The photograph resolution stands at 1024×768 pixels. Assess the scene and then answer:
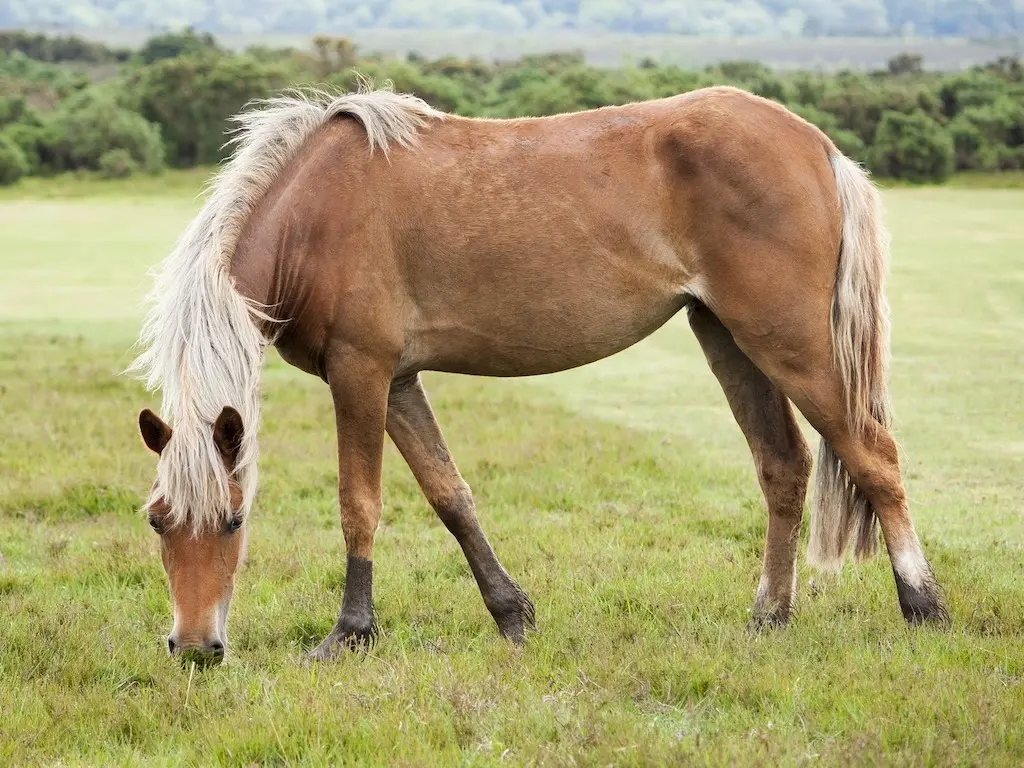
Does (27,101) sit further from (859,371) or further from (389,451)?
(859,371)

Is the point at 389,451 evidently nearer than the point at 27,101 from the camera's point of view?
Yes

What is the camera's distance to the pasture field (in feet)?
11.9

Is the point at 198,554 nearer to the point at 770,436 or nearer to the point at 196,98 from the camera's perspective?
the point at 770,436

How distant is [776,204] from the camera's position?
471 centimetres

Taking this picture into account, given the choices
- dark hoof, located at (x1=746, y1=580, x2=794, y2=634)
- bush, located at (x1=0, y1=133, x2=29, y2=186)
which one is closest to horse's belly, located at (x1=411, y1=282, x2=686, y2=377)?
dark hoof, located at (x1=746, y1=580, x2=794, y2=634)

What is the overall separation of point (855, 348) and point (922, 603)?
1062 mm

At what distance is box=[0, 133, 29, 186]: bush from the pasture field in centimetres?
3570

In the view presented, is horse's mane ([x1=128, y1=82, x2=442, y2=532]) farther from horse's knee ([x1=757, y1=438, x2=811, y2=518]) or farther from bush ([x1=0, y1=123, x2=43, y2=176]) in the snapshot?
bush ([x1=0, y1=123, x2=43, y2=176])

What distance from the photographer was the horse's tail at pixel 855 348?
478 centimetres

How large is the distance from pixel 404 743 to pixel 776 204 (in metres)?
2.57

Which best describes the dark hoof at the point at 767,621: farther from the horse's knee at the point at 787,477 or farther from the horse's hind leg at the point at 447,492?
the horse's hind leg at the point at 447,492

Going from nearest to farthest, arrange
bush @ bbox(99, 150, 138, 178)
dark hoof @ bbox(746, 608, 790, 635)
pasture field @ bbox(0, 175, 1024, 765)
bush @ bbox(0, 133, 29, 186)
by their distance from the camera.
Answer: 1. pasture field @ bbox(0, 175, 1024, 765)
2. dark hoof @ bbox(746, 608, 790, 635)
3. bush @ bbox(0, 133, 29, 186)
4. bush @ bbox(99, 150, 138, 178)

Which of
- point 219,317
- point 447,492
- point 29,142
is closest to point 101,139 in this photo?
point 29,142

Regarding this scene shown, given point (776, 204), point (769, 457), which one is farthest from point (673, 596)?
point (776, 204)
